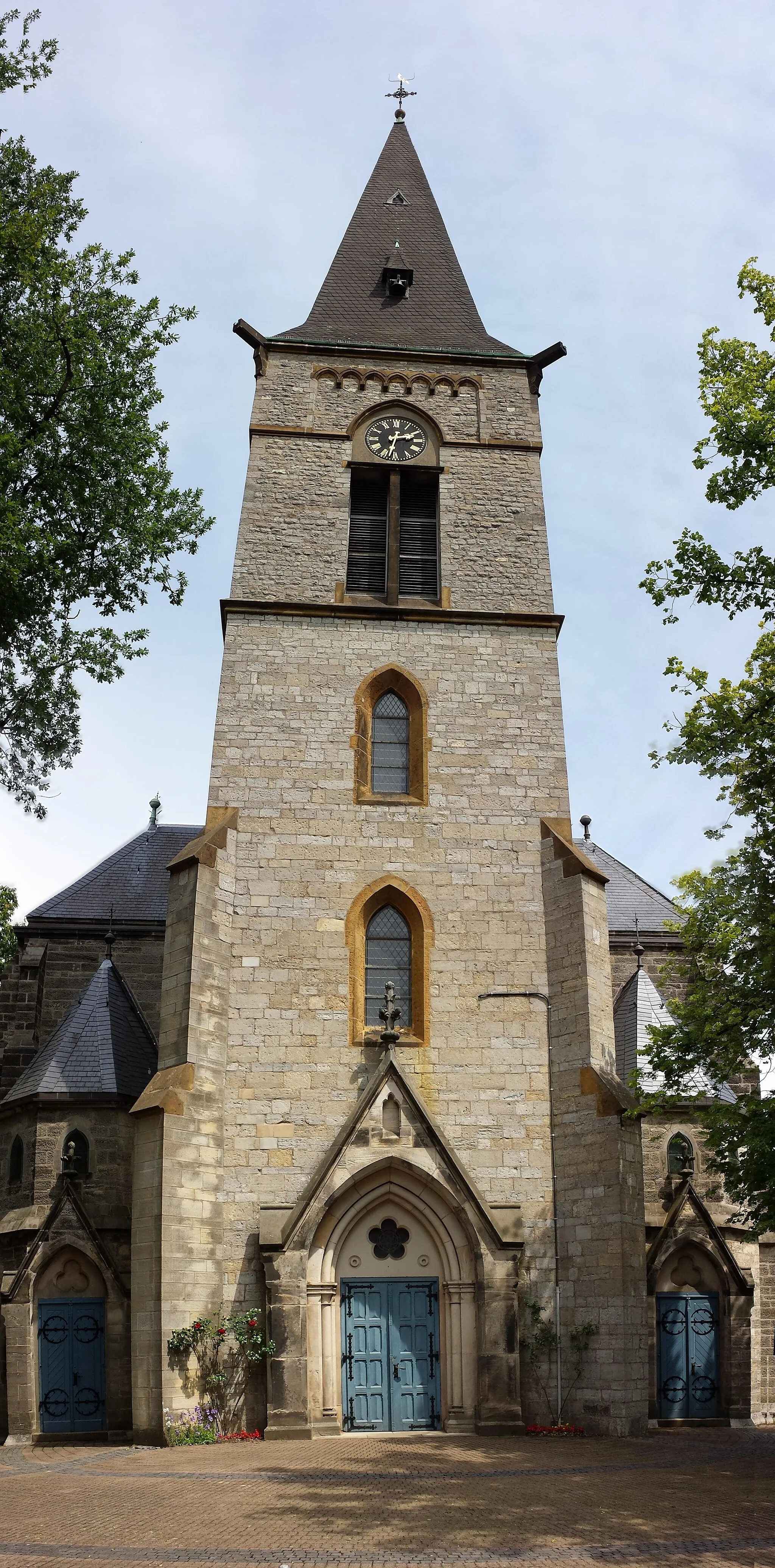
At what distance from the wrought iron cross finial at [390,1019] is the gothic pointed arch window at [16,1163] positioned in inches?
263

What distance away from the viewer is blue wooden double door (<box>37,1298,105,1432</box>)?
1836cm

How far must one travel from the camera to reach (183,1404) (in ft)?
51.5

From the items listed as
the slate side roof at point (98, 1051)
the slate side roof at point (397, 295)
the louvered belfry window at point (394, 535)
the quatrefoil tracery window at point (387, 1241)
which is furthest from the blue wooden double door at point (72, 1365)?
the slate side roof at point (397, 295)

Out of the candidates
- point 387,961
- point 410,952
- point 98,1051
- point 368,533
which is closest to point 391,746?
point 410,952

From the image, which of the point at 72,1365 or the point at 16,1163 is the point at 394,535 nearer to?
the point at 16,1163

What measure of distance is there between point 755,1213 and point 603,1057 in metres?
3.15

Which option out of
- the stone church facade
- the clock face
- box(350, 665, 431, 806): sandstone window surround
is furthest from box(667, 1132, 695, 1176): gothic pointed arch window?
the clock face

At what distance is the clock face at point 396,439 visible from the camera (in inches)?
897

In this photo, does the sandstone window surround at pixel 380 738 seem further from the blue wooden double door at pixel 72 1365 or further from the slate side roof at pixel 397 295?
the blue wooden double door at pixel 72 1365

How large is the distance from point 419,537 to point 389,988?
835 centimetres

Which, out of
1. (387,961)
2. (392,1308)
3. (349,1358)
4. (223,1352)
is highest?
(387,961)

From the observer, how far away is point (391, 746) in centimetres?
2019

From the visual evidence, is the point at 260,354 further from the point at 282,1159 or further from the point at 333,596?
the point at 282,1159

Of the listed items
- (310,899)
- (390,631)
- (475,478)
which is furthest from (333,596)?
(310,899)
